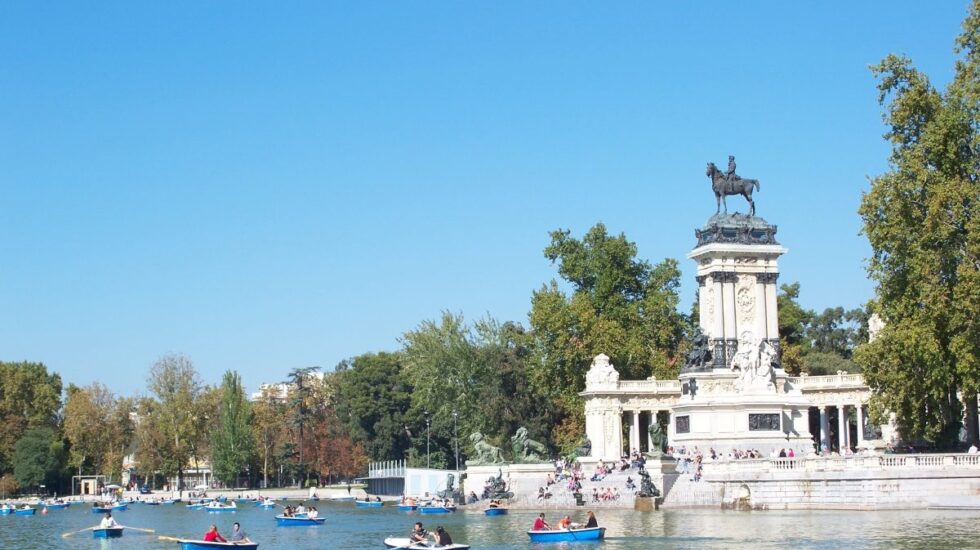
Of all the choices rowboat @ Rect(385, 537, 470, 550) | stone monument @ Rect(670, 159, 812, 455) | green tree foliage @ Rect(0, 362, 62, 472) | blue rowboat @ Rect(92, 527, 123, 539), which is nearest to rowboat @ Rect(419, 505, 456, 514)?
stone monument @ Rect(670, 159, 812, 455)

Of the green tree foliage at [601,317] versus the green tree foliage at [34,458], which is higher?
the green tree foliage at [601,317]

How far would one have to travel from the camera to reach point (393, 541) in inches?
1796

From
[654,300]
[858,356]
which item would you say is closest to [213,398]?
[654,300]

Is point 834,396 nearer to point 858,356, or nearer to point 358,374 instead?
point 858,356

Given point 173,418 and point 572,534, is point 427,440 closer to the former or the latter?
point 173,418

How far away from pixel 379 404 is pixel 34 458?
89.0ft

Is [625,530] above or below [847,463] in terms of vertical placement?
below

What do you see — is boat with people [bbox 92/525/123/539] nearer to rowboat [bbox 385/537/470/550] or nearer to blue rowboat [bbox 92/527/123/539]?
blue rowboat [bbox 92/527/123/539]

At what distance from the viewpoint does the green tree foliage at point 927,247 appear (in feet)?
176

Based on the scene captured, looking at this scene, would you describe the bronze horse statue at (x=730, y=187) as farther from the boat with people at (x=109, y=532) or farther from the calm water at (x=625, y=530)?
the boat with people at (x=109, y=532)

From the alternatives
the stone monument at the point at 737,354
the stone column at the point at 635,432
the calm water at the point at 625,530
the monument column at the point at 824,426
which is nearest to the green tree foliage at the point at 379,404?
the stone column at the point at 635,432

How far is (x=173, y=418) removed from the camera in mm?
116312

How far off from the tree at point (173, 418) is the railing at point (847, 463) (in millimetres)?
66113

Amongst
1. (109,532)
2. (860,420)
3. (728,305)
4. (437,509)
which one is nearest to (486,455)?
(437,509)
